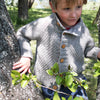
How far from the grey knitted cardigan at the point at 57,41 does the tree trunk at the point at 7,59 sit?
0.17 metres

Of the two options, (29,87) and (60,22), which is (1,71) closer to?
(29,87)

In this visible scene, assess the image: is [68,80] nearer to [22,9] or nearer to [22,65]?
[22,65]

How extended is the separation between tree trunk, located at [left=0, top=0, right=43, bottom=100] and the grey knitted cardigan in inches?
6.7

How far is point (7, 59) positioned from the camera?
147 cm

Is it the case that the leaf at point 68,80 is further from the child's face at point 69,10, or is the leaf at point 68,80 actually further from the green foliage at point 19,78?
the child's face at point 69,10

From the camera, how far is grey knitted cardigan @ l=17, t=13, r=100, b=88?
175 cm

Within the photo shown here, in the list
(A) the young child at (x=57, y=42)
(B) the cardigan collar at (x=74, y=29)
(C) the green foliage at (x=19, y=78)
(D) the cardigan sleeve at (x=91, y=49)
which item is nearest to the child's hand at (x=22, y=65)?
(A) the young child at (x=57, y=42)

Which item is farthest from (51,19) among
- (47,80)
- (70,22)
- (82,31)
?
(47,80)

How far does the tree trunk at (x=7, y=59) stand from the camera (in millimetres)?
1424

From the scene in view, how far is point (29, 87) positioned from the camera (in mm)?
1610

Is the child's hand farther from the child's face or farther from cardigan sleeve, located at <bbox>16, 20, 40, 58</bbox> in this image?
the child's face

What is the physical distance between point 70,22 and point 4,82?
91 cm

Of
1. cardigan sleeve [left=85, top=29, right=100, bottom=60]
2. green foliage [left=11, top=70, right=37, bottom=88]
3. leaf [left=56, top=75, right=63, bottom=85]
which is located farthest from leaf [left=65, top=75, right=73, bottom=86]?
cardigan sleeve [left=85, top=29, right=100, bottom=60]

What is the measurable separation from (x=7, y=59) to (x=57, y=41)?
617 mm
